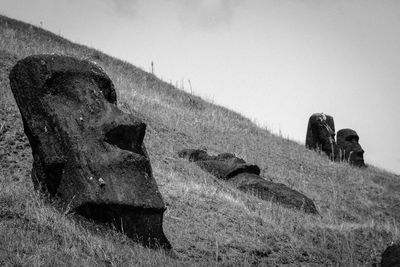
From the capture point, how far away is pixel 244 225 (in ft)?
22.8

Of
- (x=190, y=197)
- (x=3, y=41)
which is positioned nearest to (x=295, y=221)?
(x=190, y=197)

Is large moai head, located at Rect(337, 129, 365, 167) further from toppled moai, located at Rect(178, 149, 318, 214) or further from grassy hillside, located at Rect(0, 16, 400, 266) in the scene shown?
toppled moai, located at Rect(178, 149, 318, 214)

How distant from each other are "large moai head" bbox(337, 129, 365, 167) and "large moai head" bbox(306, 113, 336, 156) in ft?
2.01

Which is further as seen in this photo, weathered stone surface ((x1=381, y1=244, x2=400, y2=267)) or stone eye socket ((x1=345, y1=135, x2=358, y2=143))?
stone eye socket ((x1=345, y1=135, x2=358, y2=143))

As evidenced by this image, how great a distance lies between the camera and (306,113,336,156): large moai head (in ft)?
74.2

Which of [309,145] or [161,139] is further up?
[309,145]

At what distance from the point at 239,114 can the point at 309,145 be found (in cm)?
459

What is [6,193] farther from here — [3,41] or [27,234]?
[3,41]

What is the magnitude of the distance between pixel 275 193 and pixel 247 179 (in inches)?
41.1

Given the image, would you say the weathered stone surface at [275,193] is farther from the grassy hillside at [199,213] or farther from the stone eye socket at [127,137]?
the stone eye socket at [127,137]

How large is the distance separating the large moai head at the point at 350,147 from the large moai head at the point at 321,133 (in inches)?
24.1

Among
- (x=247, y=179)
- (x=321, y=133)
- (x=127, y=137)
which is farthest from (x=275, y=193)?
(x=321, y=133)

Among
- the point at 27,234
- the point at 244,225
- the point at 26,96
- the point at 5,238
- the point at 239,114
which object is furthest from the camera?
the point at 239,114

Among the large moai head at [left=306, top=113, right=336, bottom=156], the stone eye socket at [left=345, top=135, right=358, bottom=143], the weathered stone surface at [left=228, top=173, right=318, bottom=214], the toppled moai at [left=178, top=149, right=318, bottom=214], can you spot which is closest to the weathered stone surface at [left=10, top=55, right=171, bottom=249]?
the toppled moai at [left=178, top=149, right=318, bottom=214]
